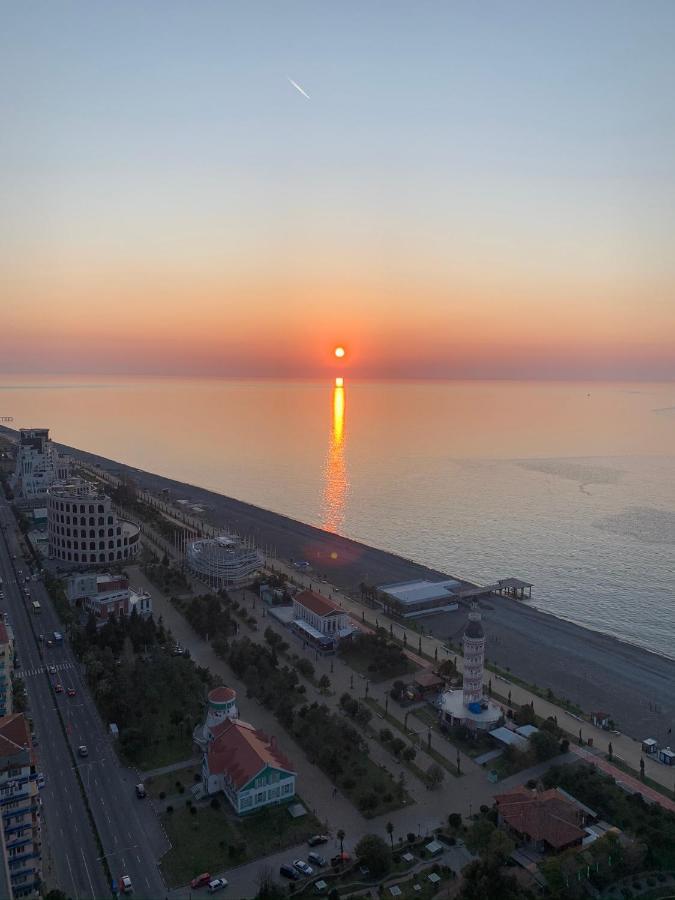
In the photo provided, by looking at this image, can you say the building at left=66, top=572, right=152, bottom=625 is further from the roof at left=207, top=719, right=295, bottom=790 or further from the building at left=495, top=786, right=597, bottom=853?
the building at left=495, top=786, right=597, bottom=853

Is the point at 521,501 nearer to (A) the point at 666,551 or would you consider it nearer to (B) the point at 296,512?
(A) the point at 666,551

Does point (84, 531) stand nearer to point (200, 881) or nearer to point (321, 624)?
point (321, 624)

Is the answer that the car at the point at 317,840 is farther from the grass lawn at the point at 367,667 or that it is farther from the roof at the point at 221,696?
the grass lawn at the point at 367,667

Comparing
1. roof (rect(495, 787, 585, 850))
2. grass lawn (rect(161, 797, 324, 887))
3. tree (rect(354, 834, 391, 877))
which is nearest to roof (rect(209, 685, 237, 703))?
grass lawn (rect(161, 797, 324, 887))

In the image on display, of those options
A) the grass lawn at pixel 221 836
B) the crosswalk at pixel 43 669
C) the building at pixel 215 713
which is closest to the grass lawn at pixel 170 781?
the building at pixel 215 713

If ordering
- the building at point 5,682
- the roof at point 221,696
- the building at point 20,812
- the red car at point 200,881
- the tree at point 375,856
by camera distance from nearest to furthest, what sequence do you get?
the building at point 20,812 → the red car at point 200,881 → the tree at point 375,856 → the roof at point 221,696 → the building at point 5,682

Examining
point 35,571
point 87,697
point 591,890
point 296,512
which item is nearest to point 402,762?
point 591,890
